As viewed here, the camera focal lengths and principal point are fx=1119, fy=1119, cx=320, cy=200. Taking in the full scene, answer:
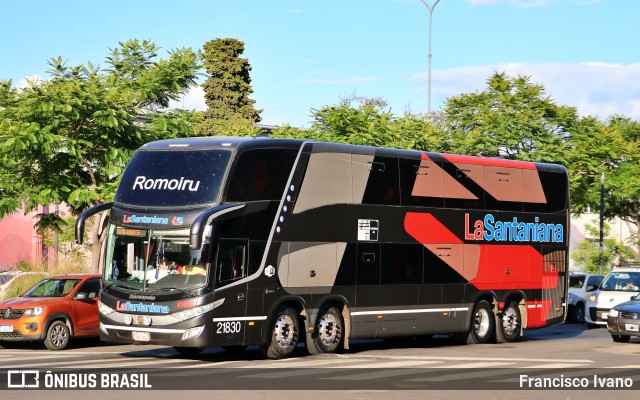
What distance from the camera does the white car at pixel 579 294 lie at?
38.1m

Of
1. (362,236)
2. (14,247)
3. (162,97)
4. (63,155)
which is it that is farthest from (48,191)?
(14,247)

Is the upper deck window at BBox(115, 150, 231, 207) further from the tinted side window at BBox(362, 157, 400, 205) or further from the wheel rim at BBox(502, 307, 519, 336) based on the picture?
the wheel rim at BBox(502, 307, 519, 336)

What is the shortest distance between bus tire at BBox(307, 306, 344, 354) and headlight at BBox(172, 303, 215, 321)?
111 inches

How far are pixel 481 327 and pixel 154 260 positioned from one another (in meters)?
9.42

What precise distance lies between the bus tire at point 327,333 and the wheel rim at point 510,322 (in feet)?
19.3

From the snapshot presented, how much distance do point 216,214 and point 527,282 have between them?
10.6 meters

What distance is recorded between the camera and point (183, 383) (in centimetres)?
1579

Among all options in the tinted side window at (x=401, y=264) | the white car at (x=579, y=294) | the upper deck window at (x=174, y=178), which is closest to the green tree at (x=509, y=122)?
the white car at (x=579, y=294)

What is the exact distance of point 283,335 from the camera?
21.0 m

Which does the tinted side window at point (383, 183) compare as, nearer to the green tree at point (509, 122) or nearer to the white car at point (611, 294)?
the white car at point (611, 294)

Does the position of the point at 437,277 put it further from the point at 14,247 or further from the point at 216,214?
the point at 14,247

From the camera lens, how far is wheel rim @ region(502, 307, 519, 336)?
87.8 ft

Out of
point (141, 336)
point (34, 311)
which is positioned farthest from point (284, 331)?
point (34, 311)

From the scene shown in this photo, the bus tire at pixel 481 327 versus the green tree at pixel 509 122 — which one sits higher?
the green tree at pixel 509 122
